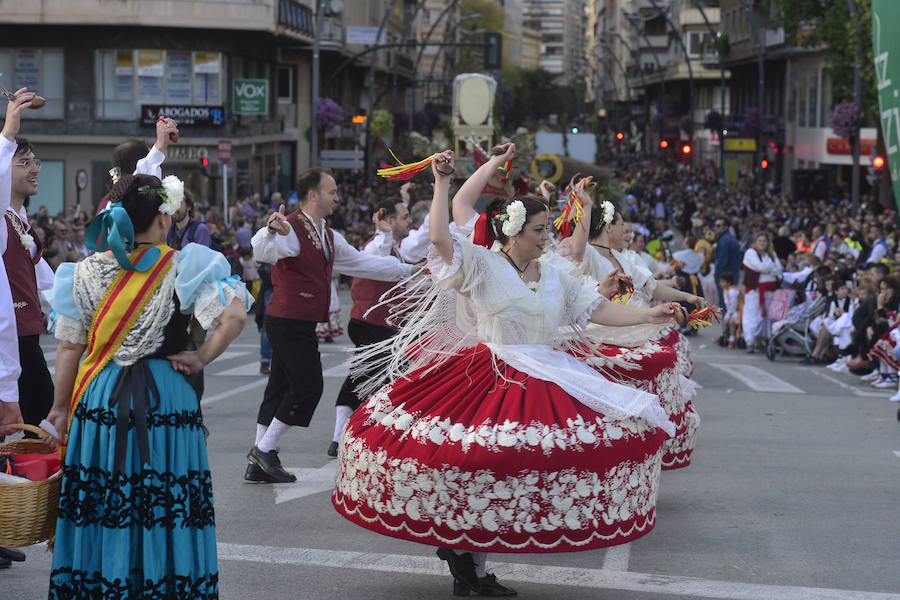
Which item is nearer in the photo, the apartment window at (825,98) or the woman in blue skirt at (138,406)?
the woman in blue skirt at (138,406)

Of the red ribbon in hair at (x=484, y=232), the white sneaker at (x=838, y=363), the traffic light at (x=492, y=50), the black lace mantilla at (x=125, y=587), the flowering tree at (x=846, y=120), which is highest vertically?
the traffic light at (x=492, y=50)

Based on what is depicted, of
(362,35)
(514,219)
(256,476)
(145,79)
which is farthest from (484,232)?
(145,79)

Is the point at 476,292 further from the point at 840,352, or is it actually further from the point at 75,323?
the point at 840,352

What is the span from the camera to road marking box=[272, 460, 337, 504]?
851cm

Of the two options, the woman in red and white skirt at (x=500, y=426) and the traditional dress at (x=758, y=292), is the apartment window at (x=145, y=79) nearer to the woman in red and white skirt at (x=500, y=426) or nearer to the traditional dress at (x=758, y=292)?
the traditional dress at (x=758, y=292)

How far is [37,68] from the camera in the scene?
41.5m

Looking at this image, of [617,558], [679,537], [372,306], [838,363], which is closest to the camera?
[617,558]

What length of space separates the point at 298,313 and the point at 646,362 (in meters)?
2.31

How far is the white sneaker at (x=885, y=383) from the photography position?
16.5 meters

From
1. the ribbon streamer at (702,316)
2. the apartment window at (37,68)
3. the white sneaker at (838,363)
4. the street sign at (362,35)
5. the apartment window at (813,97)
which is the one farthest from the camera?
the apartment window at (813,97)

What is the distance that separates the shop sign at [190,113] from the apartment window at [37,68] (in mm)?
2954

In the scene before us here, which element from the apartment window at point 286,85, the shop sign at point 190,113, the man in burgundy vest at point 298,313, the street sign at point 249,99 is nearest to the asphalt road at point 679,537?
the man in burgundy vest at point 298,313

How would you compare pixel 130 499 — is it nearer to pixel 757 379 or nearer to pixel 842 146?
pixel 757 379

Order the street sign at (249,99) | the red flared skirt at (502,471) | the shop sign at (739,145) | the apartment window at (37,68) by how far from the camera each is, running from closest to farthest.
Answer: the red flared skirt at (502,471) < the street sign at (249,99) < the apartment window at (37,68) < the shop sign at (739,145)
